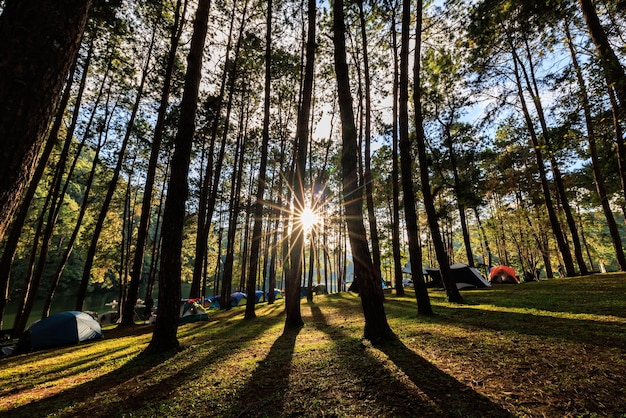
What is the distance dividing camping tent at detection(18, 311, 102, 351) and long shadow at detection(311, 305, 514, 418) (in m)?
11.8

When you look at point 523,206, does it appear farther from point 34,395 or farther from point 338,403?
point 34,395

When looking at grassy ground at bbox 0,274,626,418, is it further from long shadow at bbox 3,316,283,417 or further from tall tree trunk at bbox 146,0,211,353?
tall tree trunk at bbox 146,0,211,353

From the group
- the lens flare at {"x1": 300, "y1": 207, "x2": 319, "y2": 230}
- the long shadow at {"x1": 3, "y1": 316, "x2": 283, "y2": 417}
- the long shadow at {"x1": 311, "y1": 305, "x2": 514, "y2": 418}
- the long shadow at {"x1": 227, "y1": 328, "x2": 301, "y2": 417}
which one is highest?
the lens flare at {"x1": 300, "y1": 207, "x2": 319, "y2": 230}

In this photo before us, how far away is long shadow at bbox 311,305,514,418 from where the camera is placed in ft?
8.17

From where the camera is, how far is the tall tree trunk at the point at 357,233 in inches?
205

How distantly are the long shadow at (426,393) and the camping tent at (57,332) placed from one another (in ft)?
38.7

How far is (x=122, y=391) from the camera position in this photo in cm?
386

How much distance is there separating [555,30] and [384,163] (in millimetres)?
16503

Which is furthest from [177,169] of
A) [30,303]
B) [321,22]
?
[30,303]

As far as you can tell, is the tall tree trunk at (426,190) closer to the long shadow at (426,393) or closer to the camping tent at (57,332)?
the long shadow at (426,393)

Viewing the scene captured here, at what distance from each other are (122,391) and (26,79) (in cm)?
432

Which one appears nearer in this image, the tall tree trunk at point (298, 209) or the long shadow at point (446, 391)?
the long shadow at point (446, 391)

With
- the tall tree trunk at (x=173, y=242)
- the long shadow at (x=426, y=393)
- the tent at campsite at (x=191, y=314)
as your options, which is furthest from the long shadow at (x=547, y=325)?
the tent at campsite at (x=191, y=314)

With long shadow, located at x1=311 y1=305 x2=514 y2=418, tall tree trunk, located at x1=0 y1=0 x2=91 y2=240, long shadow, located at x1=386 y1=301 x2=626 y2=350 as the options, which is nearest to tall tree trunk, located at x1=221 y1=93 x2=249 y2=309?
long shadow, located at x1=386 y1=301 x2=626 y2=350
